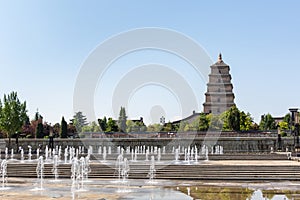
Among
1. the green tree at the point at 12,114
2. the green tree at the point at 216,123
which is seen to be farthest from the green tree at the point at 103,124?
the green tree at the point at 12,114

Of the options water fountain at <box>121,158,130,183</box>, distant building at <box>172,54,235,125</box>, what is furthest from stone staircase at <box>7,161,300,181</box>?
distant building at <box>172,54,235,125</box>

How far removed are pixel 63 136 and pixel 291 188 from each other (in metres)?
37.6

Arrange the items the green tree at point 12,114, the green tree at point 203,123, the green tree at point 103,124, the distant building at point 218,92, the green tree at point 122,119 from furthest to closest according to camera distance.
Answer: the distant building at point 218,92, the green tree at point 122,119, the green tree at point 103,124, the green tree at point 203,123, the green tree at point 12,114

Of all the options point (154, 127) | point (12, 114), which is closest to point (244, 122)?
point (154, 127)

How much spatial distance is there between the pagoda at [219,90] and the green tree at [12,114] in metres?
49.0

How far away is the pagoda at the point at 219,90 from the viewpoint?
79.3m

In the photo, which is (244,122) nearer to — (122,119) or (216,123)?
(216,123)

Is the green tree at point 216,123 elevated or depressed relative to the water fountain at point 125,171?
elevated

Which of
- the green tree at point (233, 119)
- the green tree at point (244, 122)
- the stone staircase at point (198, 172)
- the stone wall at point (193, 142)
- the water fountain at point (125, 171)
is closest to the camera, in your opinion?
the stone staircase at point (198, 172)

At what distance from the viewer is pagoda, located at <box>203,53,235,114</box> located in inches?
3123

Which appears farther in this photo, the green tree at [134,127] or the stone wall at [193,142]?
the green tree at [134,127]

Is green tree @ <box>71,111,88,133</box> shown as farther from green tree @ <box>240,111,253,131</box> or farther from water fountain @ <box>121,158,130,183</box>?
water fountain @ <box>121,158,130,183</box>

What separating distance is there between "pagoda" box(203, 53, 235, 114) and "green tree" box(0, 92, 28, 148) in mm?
49006

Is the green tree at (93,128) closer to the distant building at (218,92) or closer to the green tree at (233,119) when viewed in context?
the distant building at (218,92)
